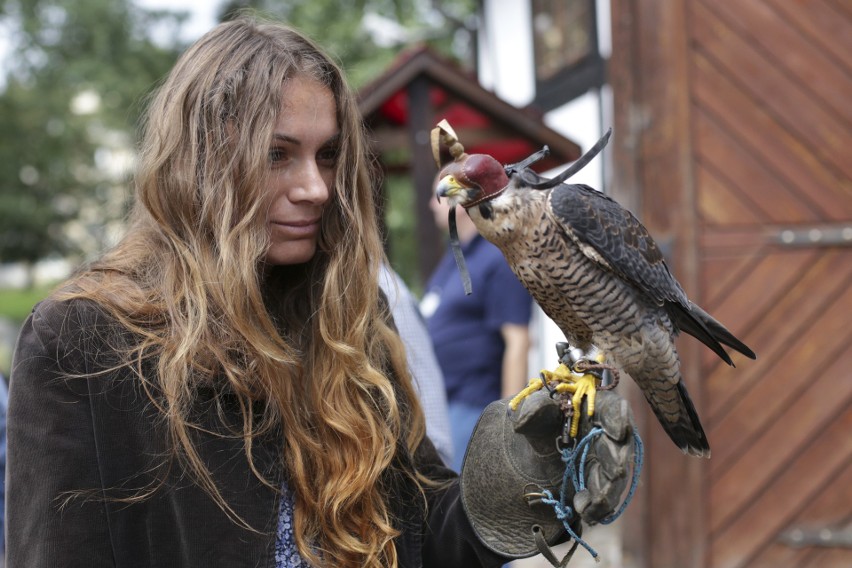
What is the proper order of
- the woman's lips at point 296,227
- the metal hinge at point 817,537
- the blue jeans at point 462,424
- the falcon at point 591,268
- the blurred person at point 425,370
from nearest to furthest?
the falcon at point 591,268 → the woman's lips at point 296,227 → the blurred person at point 425,370 → the blue jeans at point 462,424 → the metal hinge at point 817,537

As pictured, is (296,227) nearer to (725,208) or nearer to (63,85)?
(725,208)

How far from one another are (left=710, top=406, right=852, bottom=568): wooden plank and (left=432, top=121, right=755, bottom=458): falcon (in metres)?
2.13

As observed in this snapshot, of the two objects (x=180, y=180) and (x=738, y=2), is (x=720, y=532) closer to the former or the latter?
(x=738, y=2)

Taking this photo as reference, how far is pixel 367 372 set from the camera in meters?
1.61

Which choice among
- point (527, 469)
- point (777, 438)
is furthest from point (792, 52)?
point (527, 469)

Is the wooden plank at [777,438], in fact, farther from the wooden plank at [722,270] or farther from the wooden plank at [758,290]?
the wooden plank at [722,270]

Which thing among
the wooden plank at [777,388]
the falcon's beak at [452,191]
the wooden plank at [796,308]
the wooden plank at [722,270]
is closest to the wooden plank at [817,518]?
the wooden plank at [777,388]

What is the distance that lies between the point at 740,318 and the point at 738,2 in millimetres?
1417

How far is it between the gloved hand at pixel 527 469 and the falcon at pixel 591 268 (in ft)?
0.60

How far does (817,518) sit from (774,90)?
190cm

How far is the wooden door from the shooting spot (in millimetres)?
3484

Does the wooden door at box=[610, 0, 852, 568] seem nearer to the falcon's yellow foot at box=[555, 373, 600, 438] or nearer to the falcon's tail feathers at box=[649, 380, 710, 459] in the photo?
the falcon's tail feathers at box=[649, 380, 710, 459]

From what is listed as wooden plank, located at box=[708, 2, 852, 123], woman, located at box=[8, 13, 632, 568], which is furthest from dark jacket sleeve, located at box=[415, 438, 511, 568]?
wooden plank, located at box=[708, 2, 852, 123]

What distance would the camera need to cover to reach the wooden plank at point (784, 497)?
348cm
